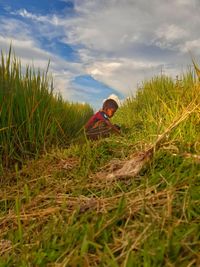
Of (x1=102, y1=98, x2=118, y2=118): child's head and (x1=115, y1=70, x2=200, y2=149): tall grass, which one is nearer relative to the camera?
(x1=115, y1=70, x2=200, y2=149): tall grass

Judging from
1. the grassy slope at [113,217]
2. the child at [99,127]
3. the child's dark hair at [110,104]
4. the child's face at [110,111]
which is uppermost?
the child's dark hair at [110,104]

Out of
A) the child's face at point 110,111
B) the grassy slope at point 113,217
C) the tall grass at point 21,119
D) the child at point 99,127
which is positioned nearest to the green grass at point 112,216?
the grassy slope at point 113,217

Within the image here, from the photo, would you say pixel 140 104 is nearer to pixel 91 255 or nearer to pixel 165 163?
pixel 165 163

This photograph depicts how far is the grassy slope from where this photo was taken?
1597 mm

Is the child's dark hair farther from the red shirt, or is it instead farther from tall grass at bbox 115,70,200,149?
the red shirt

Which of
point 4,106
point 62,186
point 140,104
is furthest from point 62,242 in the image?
point 140,104

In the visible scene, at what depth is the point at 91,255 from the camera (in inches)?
65.1

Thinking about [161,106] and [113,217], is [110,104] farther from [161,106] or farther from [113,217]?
[113,217]

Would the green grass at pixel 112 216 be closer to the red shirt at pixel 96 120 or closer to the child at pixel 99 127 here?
the child at pixel 99 127

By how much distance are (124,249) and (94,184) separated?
87 centimetres

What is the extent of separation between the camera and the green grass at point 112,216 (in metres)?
1.60

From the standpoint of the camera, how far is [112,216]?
1.91 metres

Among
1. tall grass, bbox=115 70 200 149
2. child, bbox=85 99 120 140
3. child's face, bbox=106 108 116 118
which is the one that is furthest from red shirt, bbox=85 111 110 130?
child's face, bbox=106 108 116 118

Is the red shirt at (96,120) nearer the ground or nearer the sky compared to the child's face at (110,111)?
nearer the ground
